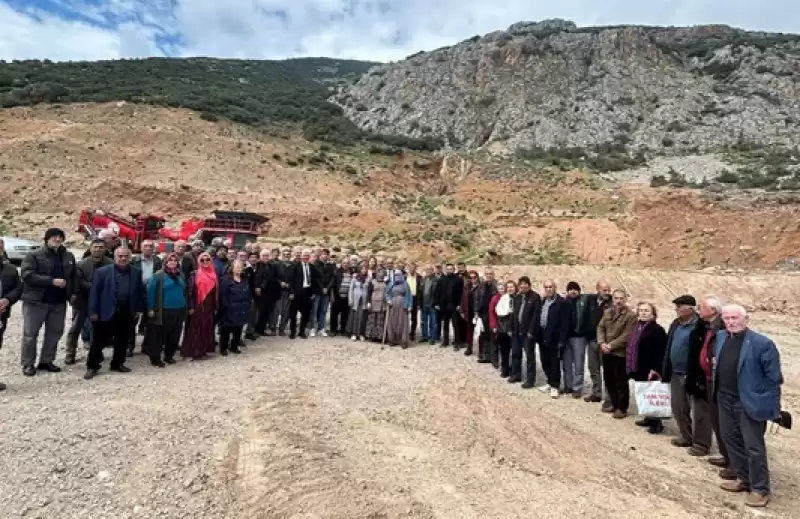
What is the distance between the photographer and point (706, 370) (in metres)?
5.90

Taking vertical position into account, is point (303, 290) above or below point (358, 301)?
above

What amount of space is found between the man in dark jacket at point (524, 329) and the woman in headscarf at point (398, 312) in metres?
2.62

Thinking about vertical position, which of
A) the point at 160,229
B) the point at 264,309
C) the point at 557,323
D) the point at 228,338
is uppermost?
the point at 160,229

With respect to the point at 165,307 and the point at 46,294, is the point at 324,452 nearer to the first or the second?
the point at 165,307

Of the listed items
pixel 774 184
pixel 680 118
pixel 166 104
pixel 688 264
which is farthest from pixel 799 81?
pixel 166 104

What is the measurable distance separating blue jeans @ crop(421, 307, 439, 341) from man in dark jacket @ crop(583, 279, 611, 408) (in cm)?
378

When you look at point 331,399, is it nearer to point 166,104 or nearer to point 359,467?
point 359,467

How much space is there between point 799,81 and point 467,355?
52.8m

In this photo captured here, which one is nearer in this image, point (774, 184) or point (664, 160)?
point (774, 184)

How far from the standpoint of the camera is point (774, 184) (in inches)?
1139

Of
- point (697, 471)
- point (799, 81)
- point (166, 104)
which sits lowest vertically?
point (697, 471)

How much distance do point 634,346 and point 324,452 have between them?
382 cm

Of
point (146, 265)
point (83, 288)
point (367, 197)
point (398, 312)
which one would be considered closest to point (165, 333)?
point (146, 265)

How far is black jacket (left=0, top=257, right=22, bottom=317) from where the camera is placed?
6676 millimetres
